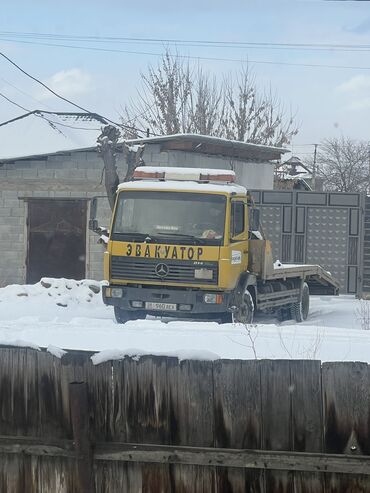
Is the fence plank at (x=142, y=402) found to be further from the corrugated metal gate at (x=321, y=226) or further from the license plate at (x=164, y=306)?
the corrugated metal gate at (x=321, y=226)

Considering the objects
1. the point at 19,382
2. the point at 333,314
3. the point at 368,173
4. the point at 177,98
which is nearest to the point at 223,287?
the point at 333,314

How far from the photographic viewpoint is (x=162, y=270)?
13.9 m

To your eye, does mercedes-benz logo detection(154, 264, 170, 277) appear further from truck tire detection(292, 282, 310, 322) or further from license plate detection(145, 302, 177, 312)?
truck tire detection(292, 282, 310, 322)

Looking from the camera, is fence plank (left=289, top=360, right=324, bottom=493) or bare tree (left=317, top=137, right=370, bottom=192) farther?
bare tree (left=317, top=137, right=370, bottom=192)

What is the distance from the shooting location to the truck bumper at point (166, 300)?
45.5 ft

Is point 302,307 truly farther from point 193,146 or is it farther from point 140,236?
point 140,236

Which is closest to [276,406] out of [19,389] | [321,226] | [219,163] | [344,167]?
[19,389]

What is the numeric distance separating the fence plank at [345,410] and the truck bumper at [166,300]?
32.4 ft

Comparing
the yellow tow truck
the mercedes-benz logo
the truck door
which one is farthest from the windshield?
the mercedes-benz logo

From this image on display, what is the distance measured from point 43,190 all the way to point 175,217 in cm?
862

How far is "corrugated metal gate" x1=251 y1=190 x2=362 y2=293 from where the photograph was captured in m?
21.9

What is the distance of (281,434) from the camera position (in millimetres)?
4016

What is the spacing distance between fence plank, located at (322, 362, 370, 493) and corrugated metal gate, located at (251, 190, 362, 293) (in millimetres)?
18145

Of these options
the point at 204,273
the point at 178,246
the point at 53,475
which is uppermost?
the point at 178,246
